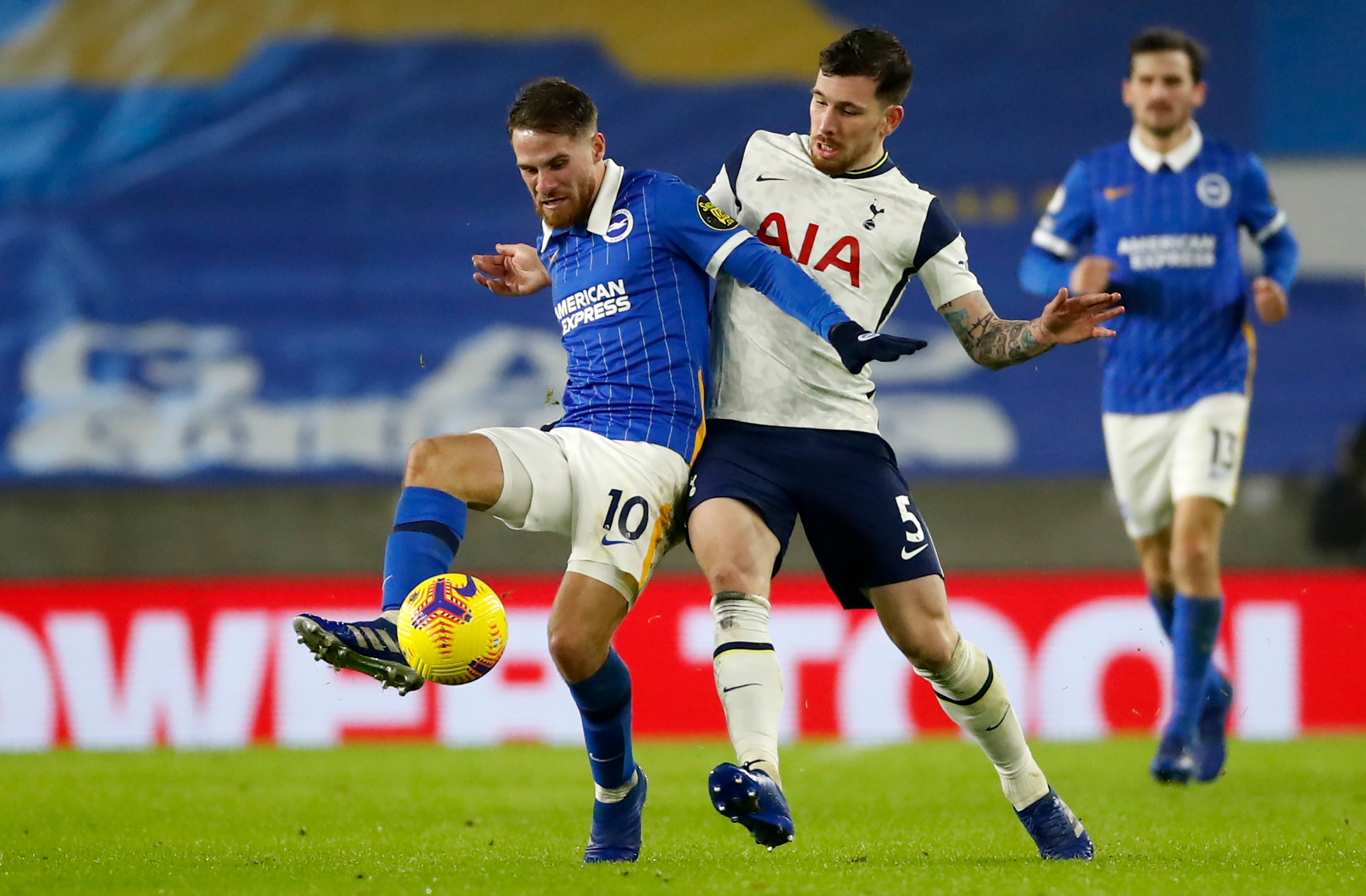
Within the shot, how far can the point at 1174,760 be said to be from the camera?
6.35 metres

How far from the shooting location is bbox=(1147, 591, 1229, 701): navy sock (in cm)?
659

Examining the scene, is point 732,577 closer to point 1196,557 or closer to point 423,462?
point 423,462

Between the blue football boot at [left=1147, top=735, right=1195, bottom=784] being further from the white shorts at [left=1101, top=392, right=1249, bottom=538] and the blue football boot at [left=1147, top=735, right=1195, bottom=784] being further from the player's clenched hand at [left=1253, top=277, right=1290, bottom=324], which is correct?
the player's clenched hand at [left=1253, top=277, right=1290, bottom=324]

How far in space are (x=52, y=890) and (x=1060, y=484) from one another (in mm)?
7717

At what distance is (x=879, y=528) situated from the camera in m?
4.35

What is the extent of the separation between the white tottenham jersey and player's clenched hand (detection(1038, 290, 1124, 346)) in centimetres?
42

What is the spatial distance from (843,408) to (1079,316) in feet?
2.22

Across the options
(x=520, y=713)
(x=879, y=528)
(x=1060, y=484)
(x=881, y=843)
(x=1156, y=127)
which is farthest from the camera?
(x=1060, y=484)

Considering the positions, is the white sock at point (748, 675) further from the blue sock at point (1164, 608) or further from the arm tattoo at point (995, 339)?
the blue sock at point (1164, 608)

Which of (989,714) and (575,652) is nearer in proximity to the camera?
(575,652)

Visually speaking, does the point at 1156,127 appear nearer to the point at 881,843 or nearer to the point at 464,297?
the point at 881,843

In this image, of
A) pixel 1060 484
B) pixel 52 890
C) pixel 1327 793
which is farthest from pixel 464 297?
pixel 52 890

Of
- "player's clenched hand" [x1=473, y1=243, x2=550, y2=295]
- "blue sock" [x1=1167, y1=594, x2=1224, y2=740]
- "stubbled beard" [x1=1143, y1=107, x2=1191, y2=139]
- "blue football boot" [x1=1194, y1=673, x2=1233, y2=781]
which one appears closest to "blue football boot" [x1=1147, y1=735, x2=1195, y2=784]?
"blue sock" [x1=1167, y1=594, x2=1224, y2=740]

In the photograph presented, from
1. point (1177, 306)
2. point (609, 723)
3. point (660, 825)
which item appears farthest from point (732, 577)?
point (1177, 306)
